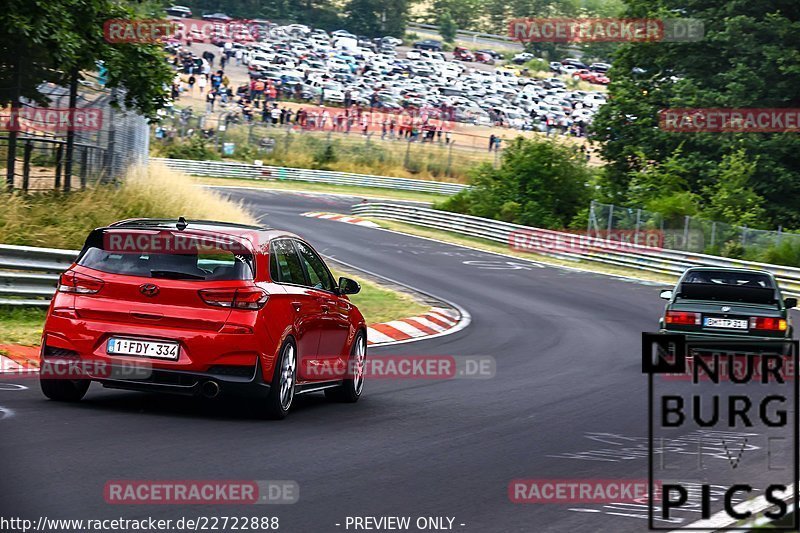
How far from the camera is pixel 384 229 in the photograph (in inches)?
1763

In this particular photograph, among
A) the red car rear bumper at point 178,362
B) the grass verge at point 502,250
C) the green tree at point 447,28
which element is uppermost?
the green tree at point 447,28

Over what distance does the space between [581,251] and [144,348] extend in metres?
29.9

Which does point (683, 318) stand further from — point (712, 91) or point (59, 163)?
point (712, 91)

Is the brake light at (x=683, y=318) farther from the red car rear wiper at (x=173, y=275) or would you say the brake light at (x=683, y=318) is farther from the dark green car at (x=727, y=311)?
the red car rear wiper at (x=173, y=275)

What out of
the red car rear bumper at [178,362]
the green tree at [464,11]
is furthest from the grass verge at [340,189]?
the green tree at [464,11]

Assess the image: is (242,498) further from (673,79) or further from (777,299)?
(673,79)

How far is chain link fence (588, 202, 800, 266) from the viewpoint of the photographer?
3506 cm

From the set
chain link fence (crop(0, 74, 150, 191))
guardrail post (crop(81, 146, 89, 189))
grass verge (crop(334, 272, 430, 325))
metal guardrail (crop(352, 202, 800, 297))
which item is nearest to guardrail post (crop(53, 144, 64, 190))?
chain link fence (crop(0, 74, 150, 191))

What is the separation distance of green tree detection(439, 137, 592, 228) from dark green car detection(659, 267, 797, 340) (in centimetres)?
2671

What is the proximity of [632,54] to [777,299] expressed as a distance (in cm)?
3231

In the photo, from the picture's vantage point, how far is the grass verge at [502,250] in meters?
35.5

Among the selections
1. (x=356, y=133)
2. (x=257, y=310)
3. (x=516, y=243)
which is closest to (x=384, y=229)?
(x=516, y=243)

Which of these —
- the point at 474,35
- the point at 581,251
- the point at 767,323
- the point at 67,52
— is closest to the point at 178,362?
the point at 767,323

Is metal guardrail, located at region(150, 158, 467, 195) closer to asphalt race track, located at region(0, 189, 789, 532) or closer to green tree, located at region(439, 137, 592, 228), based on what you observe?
green tree, located at region(439, 137, 592, 228)
